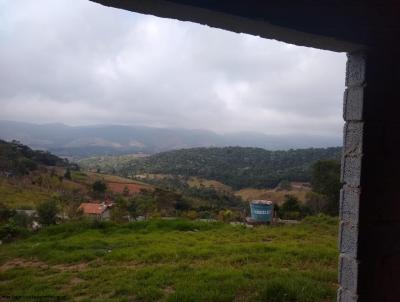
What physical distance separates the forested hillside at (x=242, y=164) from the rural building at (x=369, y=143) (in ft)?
113

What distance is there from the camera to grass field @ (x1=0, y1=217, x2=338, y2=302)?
16.7 feet

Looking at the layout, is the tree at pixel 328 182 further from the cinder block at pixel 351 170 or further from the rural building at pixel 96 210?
the cinder block at pixel 351 170

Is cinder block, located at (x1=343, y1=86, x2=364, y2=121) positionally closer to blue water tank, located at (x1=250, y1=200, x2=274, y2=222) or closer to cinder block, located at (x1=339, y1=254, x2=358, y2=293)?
cinder block, located at (x1=339, y1=254, x2=358, y2=293)

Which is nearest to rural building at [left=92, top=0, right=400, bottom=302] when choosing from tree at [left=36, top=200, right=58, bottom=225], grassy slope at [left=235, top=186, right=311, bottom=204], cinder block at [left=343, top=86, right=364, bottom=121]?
cinder block at [left=343, top=86, right=364, bottom=121]

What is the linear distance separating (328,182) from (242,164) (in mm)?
31003

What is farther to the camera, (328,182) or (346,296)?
(328,182)

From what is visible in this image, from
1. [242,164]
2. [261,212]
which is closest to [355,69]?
[261,212]

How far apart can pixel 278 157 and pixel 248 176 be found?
20.0 feet

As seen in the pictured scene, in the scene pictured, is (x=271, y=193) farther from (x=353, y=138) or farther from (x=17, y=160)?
(x=353, y=138)

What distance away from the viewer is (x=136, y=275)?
6.13m

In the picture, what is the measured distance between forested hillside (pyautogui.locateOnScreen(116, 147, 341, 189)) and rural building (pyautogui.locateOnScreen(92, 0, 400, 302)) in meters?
34.5

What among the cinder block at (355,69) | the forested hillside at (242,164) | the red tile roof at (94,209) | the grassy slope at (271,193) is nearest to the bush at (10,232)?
the red tile roof at (94,209)

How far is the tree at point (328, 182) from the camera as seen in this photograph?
772 inches

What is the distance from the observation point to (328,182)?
2023 cm
